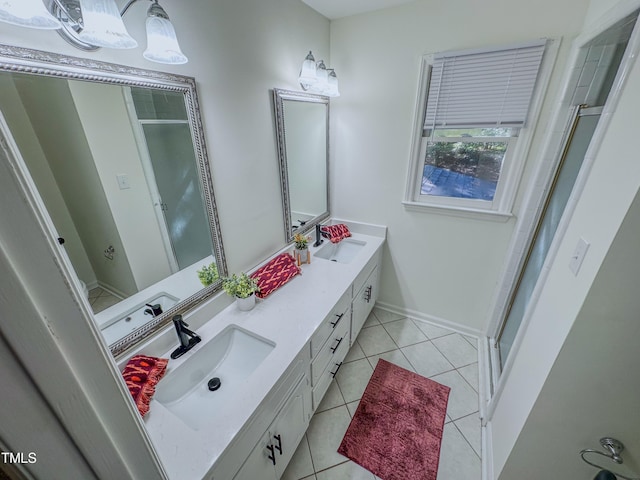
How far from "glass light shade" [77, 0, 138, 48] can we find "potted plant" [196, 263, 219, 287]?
3.08 feet

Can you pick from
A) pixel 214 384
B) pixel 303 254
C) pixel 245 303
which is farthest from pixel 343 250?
pixel 214 384

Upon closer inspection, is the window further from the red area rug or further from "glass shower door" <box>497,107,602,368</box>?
the red area rug

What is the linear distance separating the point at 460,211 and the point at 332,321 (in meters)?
1.29

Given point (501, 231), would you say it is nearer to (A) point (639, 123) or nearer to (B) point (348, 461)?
(A) point (639, 123)

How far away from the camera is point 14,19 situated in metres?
0.67

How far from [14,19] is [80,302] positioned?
2.76ft

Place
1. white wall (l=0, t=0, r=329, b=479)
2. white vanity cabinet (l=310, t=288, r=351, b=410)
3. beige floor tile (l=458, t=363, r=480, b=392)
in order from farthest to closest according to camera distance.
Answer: beige floor tile (l=458, t=363, r=480, b=392)
white vanity cabinet (l=310, t=288, r=351, b=410)
white wall (l=0, t=0, r=329, b=479)

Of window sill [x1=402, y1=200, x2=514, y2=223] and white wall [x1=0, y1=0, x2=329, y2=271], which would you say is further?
window sill [x1=402, y1=200, x2=514, y2=223]

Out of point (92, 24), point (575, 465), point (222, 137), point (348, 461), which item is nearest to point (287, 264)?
point (222, 137)

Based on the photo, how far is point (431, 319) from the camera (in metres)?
2.52

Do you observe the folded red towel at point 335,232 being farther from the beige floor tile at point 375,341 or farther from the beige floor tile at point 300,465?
the beige floor tile at point 300,465

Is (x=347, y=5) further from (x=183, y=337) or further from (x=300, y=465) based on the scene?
(x=300, y=465)

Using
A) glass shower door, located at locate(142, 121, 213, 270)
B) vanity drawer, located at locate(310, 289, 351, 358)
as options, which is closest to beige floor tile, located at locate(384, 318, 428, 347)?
vanity drawer, located at locate(310, 289, 351, 358)

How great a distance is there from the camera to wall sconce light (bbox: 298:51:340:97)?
1.66m
